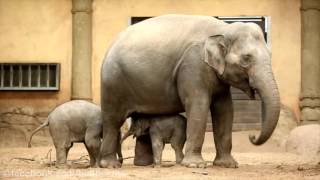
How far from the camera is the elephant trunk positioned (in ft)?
17.4

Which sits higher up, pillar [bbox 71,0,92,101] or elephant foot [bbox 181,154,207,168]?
pillar [bbox 71,0,92,101]

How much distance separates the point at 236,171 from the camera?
5617 mm

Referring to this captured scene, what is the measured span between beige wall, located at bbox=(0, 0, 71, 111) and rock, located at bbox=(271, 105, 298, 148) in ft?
13.6

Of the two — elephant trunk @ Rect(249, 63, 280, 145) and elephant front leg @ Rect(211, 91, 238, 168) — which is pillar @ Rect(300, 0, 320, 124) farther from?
elephant trunk @ Rect(249, 63, 280, 145)

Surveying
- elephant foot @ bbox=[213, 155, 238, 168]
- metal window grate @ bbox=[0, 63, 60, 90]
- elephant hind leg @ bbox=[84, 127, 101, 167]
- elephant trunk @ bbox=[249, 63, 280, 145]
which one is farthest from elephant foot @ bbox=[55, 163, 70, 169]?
metal window grate @ bbox=[0, 63, 60, 90]

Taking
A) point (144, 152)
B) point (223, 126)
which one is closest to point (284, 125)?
point (144, 152)

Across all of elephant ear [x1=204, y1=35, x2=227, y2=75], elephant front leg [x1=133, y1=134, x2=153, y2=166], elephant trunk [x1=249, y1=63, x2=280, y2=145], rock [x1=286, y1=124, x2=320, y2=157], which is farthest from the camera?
rock [x1=286, y1=124, x2=320, y2=157]

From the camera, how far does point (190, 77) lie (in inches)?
226

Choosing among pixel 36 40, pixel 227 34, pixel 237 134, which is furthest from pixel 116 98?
pixel 36 40

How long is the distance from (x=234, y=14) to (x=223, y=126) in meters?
6.81

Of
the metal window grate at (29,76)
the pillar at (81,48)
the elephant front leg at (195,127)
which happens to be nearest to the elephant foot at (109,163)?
the elephant front leg at (195,127)

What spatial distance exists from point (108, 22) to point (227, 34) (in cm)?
708

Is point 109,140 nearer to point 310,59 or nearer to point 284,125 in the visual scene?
point 284,125

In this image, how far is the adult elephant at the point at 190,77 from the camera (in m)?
5.56
